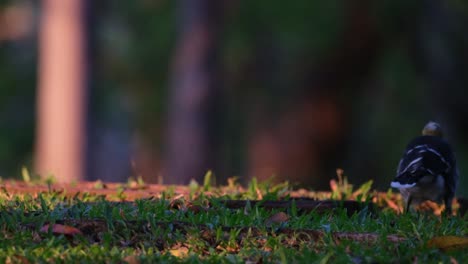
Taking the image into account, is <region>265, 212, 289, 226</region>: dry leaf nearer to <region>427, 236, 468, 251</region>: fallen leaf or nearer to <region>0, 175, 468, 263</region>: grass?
<region>0, 175, 468, 263</region>: grass

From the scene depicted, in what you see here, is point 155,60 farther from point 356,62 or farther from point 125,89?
point 356,62

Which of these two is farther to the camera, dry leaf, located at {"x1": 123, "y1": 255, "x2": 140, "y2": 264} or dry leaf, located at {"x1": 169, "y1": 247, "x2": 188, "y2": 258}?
dry leaf, located at {"x1": 169, "y1": 247, "x2": 188, "y2": 258}

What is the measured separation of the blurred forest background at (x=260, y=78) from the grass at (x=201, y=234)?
11.2 meters

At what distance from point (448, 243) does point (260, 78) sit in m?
22.4

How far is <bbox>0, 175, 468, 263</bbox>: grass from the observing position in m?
5.75

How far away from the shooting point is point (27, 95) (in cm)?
3278

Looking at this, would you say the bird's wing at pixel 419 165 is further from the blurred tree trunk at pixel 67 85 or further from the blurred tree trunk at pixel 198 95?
the blurred tree trunk at pixel 198 95

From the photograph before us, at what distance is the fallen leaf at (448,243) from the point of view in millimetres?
6043

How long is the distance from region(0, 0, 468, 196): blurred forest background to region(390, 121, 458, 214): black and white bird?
31.7 feet

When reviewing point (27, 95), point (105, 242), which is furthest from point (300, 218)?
point (27, 95)

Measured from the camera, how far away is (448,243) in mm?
6078

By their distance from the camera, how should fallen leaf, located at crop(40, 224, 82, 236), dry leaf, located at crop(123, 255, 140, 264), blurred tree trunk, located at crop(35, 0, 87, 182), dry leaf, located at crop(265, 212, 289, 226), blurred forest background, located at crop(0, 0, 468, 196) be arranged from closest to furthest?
dry leaf, located at crop(123, 255, 140, 264)
fallen leaf, located at crop(40, 224, 82, 236)
dry leaf, located at crop(265, 212, 289, 226)
blurred tree trunk, located at crop(35, 0, 87, 182)
blurred forest background, located at crop(0, 0, 468, 196)

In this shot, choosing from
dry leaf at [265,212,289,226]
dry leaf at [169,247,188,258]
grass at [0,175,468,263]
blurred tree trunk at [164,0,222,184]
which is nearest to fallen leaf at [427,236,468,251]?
grass at [0,175,468,263]

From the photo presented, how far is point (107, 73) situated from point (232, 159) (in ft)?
18.2
